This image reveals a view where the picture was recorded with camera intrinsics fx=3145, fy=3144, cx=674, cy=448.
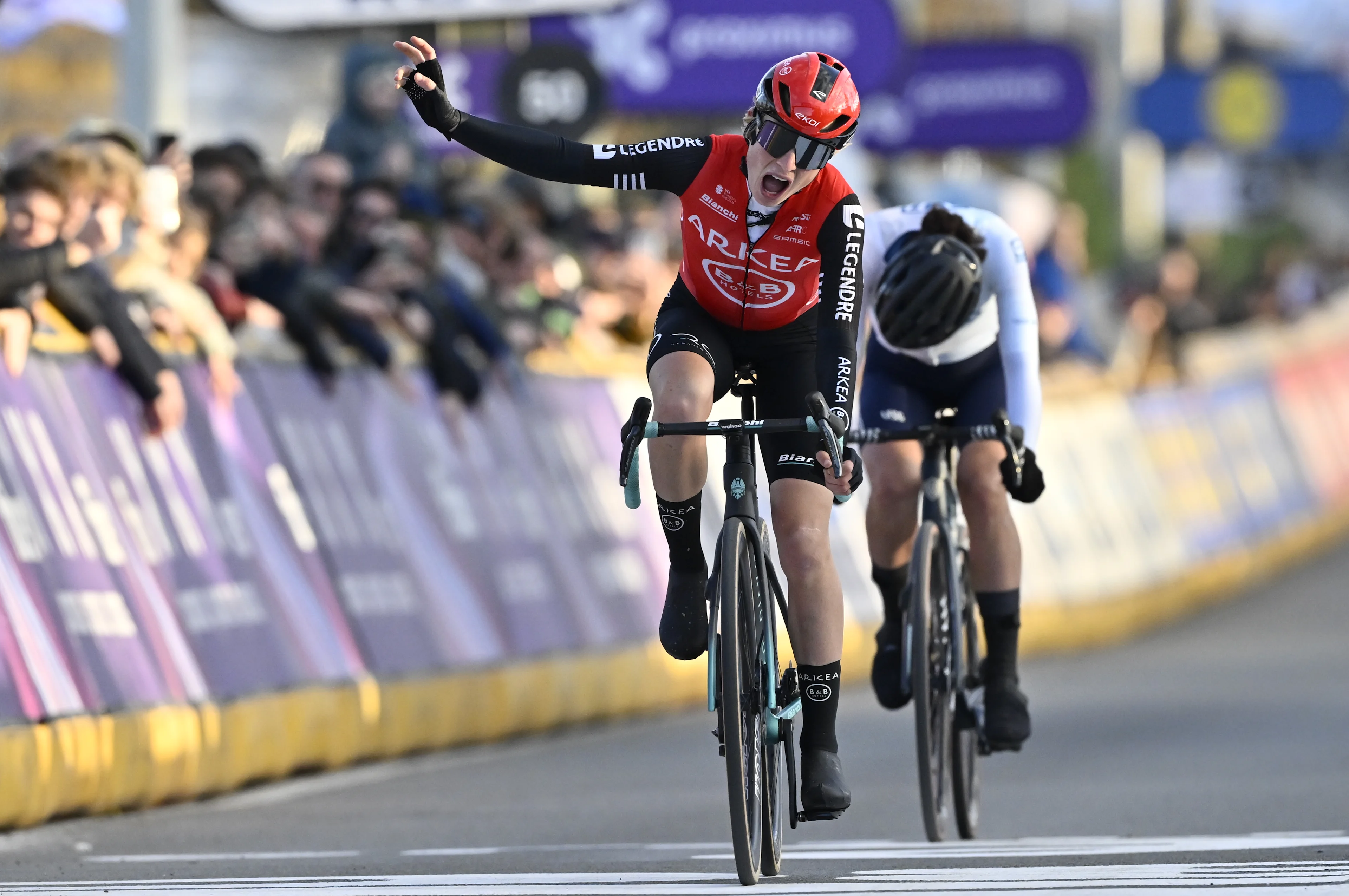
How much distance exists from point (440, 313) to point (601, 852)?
5.09 meters

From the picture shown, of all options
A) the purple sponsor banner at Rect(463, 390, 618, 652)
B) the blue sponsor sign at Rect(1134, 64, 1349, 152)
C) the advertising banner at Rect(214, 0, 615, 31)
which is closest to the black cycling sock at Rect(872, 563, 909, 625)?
the purple sponsor banner at Rect(463, 390, 618, 652)

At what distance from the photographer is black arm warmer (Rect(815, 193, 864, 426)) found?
8047 millimetres

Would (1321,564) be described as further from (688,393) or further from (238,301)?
(688,393)

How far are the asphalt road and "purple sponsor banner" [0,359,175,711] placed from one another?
1.51 ft

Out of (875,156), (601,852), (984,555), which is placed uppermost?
(875,156)

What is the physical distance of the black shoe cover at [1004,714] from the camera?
9656 mm

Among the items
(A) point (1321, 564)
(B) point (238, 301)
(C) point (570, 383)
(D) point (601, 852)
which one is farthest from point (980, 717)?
(A) point (1321, 564)

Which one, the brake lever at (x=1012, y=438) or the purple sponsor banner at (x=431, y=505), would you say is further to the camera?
the purple sponsor banner at (x=431, y=505)

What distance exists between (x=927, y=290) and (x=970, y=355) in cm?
57

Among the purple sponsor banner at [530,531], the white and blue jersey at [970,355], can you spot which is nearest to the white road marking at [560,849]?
the white and blue jersey at [970,355]

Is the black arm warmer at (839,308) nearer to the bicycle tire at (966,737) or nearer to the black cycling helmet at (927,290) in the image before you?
the black cycling helmet at (927,290)

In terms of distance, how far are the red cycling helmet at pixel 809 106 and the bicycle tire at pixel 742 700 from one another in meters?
0.98

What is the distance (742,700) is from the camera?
7.82 m

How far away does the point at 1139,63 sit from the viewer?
3438 centimetres
